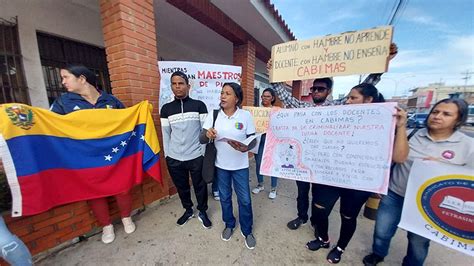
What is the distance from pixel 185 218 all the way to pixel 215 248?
62 centimetres

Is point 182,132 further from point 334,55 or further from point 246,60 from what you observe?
point 246,60

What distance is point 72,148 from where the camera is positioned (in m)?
1.79

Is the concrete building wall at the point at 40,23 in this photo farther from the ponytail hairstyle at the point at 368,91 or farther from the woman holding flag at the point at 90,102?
the ponytail hairstyle at the point at 368,91

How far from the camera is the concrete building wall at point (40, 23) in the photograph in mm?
2709

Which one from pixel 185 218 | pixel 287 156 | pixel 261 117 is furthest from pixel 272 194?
pixel 287 156

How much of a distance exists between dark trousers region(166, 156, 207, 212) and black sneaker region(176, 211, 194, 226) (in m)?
0.14

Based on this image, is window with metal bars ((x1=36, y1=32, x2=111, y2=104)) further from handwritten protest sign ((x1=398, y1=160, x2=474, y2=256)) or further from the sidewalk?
handwritten protest sign ((x1=398, y1=160, x2=474, y2=256))

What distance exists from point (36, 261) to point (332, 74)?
3216mm

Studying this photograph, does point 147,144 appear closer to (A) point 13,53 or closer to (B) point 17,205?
(B) point 17,205

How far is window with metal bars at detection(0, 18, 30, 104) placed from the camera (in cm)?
266

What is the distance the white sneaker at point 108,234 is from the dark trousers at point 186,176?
831 mm

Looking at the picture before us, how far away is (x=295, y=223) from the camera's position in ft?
7.68

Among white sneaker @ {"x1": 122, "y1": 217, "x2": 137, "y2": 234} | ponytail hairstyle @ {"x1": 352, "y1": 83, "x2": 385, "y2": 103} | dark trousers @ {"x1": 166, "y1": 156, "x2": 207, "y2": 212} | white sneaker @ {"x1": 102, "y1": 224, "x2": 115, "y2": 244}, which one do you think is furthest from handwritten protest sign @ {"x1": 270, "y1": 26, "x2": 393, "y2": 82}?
white sneaker @ {"x1": 102, "y1": 224, "x2": 115, "y2": 244}

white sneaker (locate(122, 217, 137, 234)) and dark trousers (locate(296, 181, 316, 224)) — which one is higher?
dark trousers (locate(296, 181, 316, 224))
